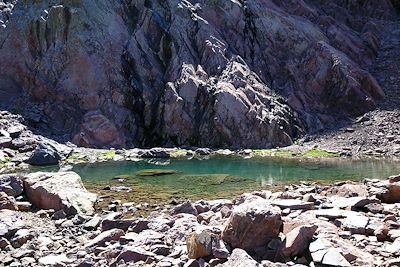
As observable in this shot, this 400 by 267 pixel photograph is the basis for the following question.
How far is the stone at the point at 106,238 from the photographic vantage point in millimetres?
13258

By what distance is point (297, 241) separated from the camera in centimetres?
1042

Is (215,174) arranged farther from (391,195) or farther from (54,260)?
(54,260)

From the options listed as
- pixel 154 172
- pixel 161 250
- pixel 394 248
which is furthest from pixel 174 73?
pixel 394 248

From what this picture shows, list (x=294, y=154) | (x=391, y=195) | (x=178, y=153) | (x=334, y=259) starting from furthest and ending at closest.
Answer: (x=294, y=154) → (x=178, y=153) → (x=391, y=195) → (x=334, y=259)

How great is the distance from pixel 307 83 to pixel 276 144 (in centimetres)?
1353

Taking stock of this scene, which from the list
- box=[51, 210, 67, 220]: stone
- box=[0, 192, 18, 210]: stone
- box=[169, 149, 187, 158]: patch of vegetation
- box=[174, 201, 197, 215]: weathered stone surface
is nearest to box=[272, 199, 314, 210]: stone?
box=[174, 201, 197, 215]: weathered stone surface

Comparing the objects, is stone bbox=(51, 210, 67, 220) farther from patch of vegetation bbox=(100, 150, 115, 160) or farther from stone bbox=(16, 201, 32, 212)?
patch of vegetation bbox=(100, 150, 115, 160)

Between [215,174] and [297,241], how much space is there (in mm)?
23203

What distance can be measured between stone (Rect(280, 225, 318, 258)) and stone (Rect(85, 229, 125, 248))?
535 centimetres

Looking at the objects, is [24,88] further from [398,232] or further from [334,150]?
[398,232]

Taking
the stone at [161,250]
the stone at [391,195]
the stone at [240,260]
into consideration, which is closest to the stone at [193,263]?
the stone at [240,260]

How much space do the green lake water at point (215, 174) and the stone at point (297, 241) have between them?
41.7 feet

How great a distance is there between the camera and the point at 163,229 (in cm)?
1372

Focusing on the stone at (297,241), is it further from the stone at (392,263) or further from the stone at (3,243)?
the stone at (3,243)
